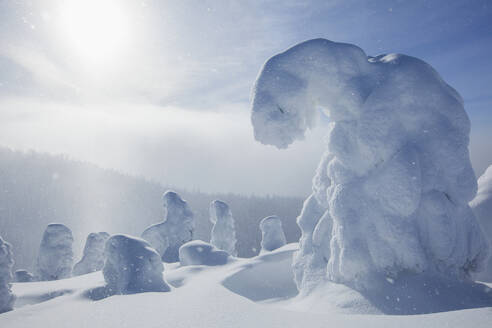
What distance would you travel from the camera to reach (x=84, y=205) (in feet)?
181

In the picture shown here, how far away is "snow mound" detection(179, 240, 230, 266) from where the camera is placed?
12.2 metres

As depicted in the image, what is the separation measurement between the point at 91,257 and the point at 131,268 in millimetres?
16488

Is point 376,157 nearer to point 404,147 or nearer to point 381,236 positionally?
point 404,147

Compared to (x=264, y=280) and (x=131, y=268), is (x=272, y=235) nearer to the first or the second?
(x=264, y=280)

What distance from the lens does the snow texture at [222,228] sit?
70.5ft

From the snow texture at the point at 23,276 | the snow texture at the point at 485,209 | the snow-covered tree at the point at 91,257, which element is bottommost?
the snow texture at the point at 23,276

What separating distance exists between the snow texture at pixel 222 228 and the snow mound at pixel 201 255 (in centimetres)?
807

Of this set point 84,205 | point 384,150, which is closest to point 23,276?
point 384,150

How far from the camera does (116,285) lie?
7488 millimetres

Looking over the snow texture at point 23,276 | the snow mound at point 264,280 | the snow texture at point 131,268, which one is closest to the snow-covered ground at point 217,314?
the snow texture at point 131,268

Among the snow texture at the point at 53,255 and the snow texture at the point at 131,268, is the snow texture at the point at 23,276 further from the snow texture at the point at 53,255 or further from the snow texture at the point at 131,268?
the snow texture at the point at 131,268

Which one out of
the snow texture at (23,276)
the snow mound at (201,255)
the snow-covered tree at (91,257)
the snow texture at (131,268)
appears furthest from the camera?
the snow texture at (23,276)

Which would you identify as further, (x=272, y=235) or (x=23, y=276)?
(x=23, y=276)

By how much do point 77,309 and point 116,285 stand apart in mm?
2514
